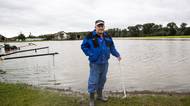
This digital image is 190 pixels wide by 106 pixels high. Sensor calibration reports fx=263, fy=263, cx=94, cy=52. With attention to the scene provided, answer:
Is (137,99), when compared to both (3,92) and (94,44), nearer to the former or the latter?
(94,44)

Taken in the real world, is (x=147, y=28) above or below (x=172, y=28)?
above

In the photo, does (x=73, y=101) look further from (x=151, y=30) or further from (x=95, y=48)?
(x=151, y=30)

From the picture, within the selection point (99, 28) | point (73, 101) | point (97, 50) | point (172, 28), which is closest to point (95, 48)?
point (97, 50)

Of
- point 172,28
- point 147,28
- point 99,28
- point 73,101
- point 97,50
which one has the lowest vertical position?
point 73,101

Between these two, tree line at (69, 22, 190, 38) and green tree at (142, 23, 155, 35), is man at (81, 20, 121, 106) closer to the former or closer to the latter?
tree line at (69, 22, 190, 38)

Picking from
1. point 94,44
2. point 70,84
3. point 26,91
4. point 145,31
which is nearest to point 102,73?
point 94,44

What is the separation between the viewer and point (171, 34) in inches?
5113

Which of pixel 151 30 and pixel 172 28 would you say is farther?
pixel 151 30

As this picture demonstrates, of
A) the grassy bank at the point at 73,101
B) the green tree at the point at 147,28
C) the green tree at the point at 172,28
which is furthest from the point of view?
the green tree at the point at 147,28

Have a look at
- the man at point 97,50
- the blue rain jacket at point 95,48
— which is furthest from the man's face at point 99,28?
the blue rain jacket at point 95,48

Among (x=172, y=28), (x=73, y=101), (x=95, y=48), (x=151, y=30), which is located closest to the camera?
(x=95, y=48)

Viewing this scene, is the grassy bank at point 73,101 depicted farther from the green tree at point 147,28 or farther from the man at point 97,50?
the green tree at point 147,28

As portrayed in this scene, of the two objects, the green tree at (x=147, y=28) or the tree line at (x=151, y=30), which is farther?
the green tree at (x=147, y=28)

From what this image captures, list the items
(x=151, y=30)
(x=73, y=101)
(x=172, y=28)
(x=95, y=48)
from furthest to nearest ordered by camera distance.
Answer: (x=151, y=30)
(x=172, y=28)
(x=73, y=101)
(x=95, y=48)
